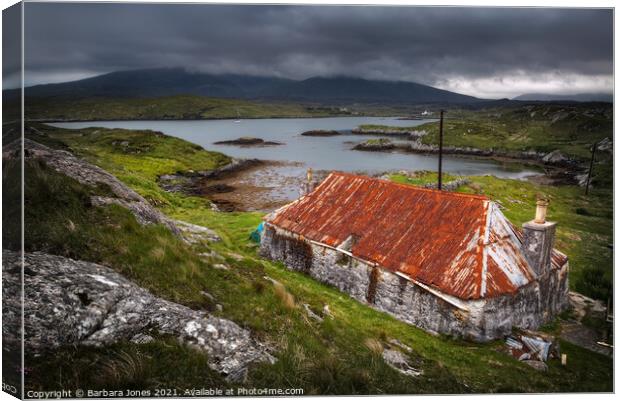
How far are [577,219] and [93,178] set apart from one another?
16866 mm

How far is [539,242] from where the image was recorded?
12.8 m

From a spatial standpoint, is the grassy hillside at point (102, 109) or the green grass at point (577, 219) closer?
the grassy hillside at point (102, 109)

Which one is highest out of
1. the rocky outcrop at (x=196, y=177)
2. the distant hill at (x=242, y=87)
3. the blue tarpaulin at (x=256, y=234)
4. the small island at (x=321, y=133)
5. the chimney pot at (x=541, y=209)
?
the distant hill at (x=242, y=87)

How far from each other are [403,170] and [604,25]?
3127 cm

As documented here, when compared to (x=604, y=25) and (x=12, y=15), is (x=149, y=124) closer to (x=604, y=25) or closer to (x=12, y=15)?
(x=12, y=15)

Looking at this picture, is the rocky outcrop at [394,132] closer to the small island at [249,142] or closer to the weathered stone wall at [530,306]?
the small island at [249,142]

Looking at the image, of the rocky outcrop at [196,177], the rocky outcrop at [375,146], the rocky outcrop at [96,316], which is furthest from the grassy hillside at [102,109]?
the rocky outcrop at [196,177]

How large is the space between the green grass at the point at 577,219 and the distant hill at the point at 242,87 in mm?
5814

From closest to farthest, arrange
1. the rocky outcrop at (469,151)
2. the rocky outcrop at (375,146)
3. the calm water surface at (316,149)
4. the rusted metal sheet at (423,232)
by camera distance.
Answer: the rusted metal sheet at (423,232) → the rocky outcrop at (469,151) → the calm water surface at (316,149) → the rocky outcrop at (375,146)

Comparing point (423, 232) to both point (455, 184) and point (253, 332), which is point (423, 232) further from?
point (455, 184)

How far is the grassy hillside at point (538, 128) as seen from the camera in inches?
449

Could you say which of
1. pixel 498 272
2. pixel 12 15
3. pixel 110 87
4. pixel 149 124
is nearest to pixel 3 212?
pixel 12 15

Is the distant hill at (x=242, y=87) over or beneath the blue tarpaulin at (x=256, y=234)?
over

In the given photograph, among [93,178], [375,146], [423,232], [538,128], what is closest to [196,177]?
[375,146]
